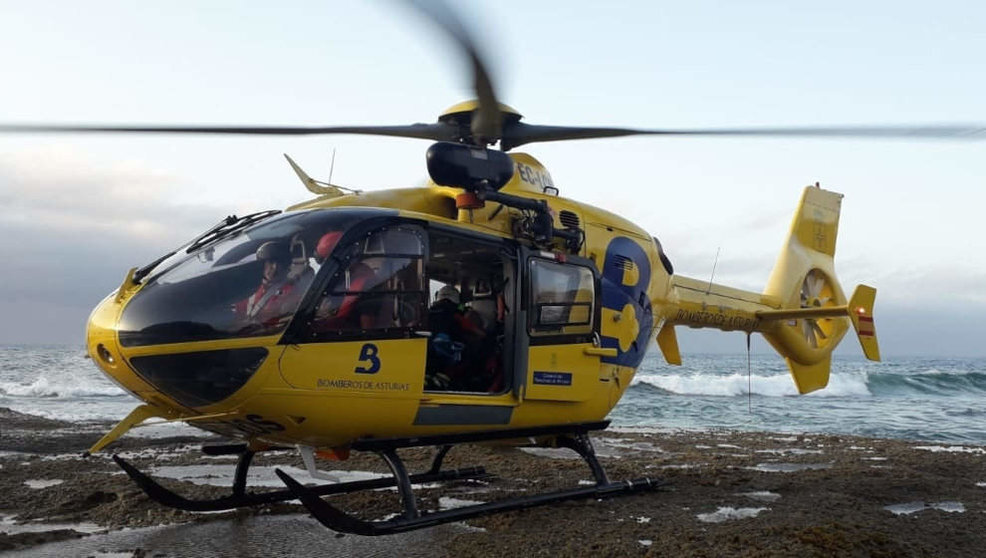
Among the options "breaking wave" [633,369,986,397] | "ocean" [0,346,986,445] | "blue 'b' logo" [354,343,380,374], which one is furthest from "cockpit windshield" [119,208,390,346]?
"breaking wave" [633,369,986,397]

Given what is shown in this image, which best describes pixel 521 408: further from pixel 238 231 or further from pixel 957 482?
pixel 957 482

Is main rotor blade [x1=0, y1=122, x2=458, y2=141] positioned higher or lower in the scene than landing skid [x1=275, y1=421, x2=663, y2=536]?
higher

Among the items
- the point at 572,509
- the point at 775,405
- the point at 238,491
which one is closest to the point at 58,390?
the point at 775,405

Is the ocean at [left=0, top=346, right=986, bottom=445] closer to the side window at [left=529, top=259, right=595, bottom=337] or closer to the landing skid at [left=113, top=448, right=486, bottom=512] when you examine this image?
the landing skid at [left=113, top=448, right=486, bottom=512]

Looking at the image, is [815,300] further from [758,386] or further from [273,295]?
[758,386]

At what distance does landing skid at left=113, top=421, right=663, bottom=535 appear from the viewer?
4.70 metres

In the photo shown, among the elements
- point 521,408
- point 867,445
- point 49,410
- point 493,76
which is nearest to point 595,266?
point 521,408

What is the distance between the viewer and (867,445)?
1112 cm

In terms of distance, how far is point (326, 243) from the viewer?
16.7 feet

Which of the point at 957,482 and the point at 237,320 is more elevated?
the point at 237,320

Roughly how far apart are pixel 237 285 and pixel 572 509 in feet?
10.5

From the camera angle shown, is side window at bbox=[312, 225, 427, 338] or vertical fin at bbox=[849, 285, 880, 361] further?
vertical fin at bbox=[849, 285, 880, 361]

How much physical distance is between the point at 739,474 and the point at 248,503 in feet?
16.2

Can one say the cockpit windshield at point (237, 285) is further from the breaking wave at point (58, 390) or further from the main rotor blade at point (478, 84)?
the breaking wave at point (58, 390)
